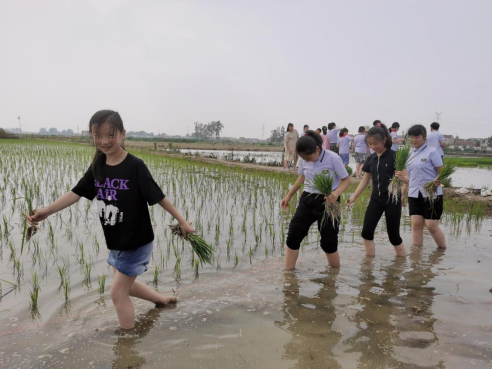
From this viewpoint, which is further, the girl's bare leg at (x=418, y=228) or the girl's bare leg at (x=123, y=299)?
the girl's bare leg at (x=418, y=228)

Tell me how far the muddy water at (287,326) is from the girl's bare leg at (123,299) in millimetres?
94

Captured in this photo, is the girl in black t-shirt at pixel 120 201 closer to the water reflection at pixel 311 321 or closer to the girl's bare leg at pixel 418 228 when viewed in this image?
the water reflection at pixel 311 321

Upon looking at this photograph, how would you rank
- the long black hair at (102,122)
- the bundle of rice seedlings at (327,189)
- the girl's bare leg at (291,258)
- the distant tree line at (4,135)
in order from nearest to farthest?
1. the long black hair at (102,122)
2. the bundle of rice seedlings at (327,189)
3. the girl's bare leg at (291,258)
4. the distant tree line at (4,135)

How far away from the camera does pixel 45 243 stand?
13.8 feet

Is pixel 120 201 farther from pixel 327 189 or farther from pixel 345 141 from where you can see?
pixel 345 141

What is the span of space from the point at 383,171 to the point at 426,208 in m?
0.76

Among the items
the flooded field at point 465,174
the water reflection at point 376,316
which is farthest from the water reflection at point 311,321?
the flooded field at point 465,174

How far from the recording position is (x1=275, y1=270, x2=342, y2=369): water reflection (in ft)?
6.47

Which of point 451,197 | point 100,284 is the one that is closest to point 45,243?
point 100,284

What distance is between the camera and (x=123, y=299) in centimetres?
227

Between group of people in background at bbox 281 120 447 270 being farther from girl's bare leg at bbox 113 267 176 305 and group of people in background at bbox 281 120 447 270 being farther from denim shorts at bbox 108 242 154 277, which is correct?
denim shorts at bbox 108 242 154 277

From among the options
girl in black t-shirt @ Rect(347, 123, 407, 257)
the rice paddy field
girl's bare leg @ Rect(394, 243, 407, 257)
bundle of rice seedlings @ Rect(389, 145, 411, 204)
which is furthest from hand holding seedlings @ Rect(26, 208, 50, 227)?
girl's bare leg @ Rect(394, 243, 407, 257)

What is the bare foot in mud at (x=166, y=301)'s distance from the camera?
2.71 meters

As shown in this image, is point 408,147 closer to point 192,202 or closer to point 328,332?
point 328,332
